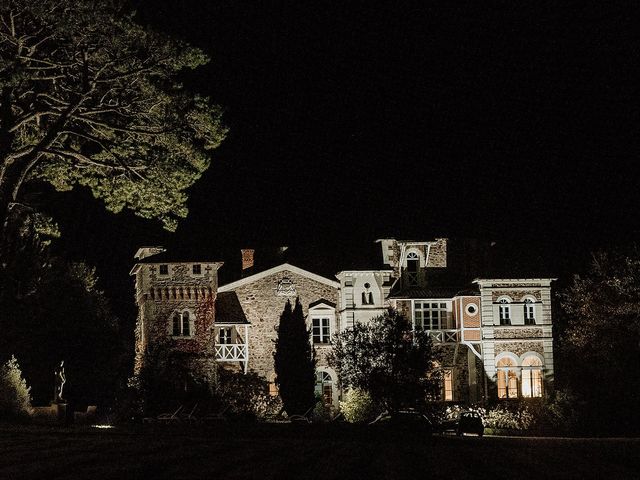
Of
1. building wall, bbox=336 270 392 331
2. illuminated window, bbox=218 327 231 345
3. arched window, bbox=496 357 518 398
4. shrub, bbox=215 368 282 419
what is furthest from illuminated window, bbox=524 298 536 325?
illuminated window, bbox=218 327 231 345

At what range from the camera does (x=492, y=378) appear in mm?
51438

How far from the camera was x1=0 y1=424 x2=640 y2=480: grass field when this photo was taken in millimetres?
18164

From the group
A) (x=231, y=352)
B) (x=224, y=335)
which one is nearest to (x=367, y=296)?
(x=231, y=352)

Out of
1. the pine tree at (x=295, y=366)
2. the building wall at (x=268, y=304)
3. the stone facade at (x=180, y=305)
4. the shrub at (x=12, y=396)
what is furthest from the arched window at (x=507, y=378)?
the shrub at (x=12, y=396)

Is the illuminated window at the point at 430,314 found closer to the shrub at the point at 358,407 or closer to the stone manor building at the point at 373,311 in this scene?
the stone manor building at the point at 373,311

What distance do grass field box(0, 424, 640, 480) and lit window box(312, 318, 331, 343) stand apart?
25161 mm

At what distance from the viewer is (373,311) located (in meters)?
54.5

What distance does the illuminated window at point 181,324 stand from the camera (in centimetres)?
5428

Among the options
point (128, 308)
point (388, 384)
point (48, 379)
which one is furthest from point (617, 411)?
point (128, 308)

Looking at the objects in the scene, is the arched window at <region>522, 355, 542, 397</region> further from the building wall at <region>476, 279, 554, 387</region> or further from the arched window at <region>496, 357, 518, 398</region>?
the arched window at <region>496, 357, 518, 398</region>

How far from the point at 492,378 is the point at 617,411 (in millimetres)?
10991

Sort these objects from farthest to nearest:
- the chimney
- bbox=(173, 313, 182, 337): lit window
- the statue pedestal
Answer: the chimney → bbox=(173, 313, 182, 337): lit window → the statue pedestal

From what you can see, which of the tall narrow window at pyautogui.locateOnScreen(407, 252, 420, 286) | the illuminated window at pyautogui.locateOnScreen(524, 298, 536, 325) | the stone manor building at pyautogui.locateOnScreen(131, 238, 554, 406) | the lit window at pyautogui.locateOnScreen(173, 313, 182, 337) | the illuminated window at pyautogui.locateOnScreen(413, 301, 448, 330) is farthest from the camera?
the tall narrow window at pyautogui.locateOnScreen(407, 252, 420, 286)

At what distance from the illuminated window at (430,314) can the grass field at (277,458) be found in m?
23.6
